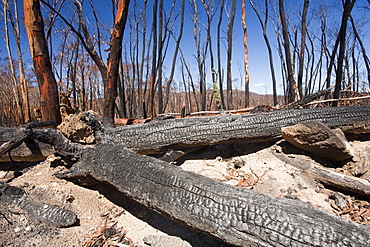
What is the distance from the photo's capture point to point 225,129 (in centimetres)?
260

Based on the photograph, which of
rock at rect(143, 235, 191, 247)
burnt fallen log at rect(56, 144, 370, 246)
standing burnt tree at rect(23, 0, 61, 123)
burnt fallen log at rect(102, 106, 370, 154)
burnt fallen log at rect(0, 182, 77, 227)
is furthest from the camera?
standing burnt tree at rect(23, 0, 61, 123)

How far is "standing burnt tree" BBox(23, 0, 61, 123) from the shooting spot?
2.99 metres

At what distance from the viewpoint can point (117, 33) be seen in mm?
3605

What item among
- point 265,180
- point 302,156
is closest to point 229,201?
point 265,180

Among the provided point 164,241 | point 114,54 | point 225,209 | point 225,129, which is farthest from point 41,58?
point 225,209

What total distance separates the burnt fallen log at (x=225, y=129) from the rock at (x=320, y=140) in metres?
0.22

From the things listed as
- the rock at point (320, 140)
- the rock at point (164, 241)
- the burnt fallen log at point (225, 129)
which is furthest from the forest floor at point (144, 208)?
the burnt fallen log at point (225, 129)

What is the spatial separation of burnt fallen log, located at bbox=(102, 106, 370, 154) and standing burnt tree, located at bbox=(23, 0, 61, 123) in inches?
49.1

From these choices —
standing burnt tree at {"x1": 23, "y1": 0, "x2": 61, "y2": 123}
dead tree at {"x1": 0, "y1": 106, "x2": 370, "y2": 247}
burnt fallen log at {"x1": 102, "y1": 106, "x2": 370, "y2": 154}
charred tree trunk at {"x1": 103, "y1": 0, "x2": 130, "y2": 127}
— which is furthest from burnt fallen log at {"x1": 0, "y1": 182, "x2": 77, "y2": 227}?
charred tree trunk at {"x1": 103, "y1": 0, "x2": 130, "y2": 127}

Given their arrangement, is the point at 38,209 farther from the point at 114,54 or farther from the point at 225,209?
the point at 114,54

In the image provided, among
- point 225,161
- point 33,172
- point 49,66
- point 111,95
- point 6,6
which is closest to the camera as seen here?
point 33,172

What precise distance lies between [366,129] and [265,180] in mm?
1555

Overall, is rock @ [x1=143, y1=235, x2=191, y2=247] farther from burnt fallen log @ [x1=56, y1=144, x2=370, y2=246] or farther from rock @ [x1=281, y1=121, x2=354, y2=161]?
rock @ [x1=281, y1=121, x2=354, y2=161]

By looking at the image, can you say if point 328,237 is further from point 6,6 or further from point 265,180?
point 6,6
